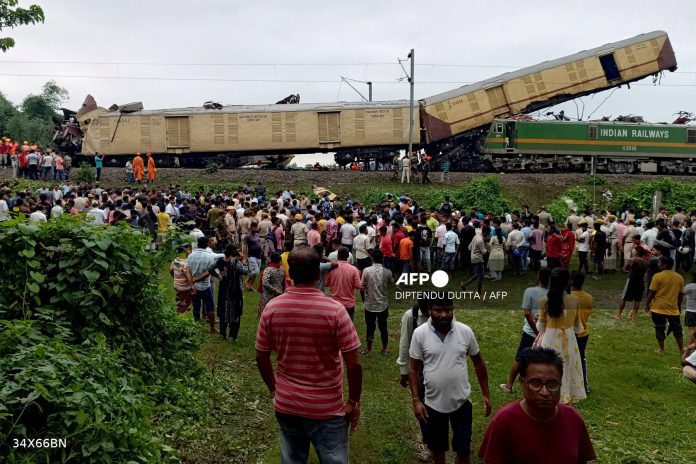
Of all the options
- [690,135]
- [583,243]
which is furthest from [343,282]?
[690,135]

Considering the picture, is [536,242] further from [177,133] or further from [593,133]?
[177,133]

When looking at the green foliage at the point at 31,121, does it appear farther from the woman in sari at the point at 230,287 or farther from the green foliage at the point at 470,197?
the woman in sari at the point at 230,287

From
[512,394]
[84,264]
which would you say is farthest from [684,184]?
[84,264]

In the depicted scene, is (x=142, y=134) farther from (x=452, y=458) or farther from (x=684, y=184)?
(x=452, y=458)

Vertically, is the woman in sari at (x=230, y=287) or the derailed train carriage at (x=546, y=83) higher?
the derailed train carriage at (x=546, y=83)

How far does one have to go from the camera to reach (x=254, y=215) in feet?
46.4

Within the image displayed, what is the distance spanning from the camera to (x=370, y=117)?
90.1 feet

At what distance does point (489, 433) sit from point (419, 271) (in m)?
10.3

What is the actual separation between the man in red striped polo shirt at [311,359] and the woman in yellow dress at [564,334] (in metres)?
2.76

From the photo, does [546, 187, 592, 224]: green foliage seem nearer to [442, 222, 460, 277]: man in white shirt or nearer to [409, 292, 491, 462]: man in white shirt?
[442, 222, 460, 277]: man in white shirt

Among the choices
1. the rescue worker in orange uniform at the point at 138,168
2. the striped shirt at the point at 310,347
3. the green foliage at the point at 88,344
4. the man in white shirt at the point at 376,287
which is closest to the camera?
the striped shirt at the point at 310,347

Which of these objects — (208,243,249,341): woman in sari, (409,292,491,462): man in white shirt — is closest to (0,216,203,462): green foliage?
(208,243,249,341): woman in sari

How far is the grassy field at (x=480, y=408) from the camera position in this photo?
5.46 metres

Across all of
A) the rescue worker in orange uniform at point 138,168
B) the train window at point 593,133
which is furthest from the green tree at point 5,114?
the train window at point 593,133
